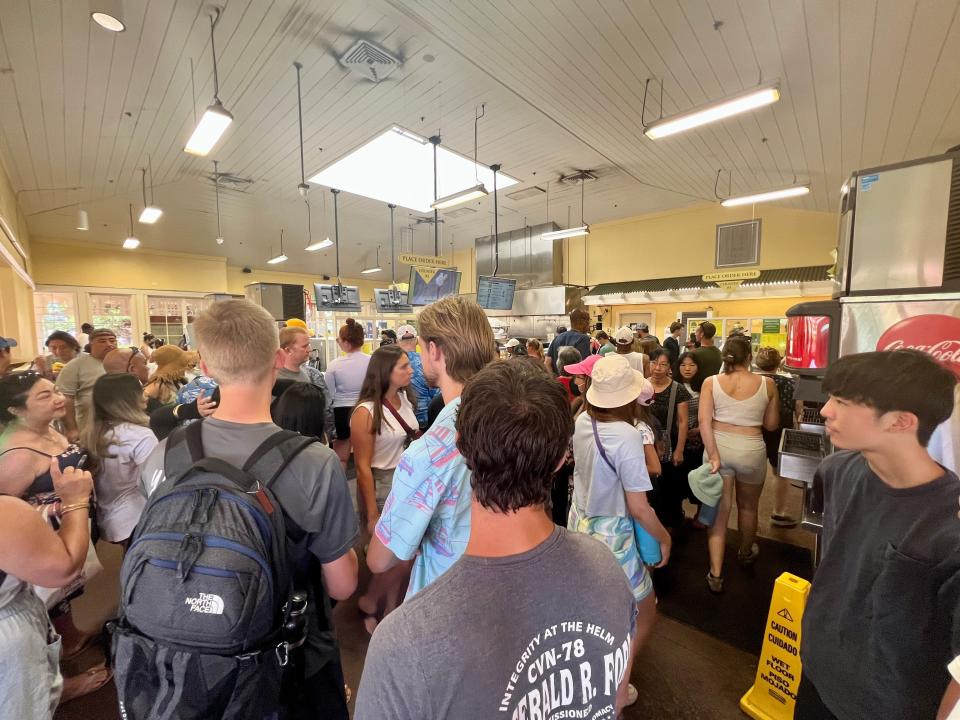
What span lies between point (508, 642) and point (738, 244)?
11.4 m

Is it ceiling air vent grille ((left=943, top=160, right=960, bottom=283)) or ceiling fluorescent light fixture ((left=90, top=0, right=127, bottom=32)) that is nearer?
ceiling air vent grille ((left=943, top=160, right=960, bottom=283))

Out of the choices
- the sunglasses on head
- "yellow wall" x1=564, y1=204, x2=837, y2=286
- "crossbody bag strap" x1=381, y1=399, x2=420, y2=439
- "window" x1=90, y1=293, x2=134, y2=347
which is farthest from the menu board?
"window" x1=90, y1=293, x2=134, y2=347

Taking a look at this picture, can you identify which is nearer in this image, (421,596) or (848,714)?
(421,596)

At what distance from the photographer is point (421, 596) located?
586 mm

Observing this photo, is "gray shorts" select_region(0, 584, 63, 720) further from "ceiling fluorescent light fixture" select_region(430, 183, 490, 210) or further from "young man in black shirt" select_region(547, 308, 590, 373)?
"ceiling fluorescent light fixture" select_region(430, 183, 490, 210)

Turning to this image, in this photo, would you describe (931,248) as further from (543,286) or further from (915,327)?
(543,286)

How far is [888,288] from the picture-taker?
1979 mm

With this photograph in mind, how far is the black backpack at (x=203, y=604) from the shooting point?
2.83ft

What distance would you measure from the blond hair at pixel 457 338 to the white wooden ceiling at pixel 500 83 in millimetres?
3439

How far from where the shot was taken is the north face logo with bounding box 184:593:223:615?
86cm

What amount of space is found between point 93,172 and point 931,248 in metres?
9.89

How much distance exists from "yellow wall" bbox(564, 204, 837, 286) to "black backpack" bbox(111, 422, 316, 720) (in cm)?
1145

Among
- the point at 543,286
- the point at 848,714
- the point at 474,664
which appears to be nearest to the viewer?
the point at 474,664

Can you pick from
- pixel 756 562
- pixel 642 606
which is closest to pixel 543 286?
pixel 756 562
